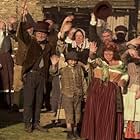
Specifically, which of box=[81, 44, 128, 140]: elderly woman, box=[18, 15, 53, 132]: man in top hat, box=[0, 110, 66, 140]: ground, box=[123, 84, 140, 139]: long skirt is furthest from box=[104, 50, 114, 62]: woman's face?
box=[0, 110, 66, 140]: ground

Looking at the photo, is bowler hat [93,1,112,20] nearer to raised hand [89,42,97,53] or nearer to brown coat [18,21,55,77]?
raised hand [89,42,97,53]

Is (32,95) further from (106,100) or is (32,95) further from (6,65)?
(6,65)

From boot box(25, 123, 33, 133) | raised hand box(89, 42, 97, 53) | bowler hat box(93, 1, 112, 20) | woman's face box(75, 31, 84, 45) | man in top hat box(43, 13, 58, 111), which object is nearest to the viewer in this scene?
raised hand box(89, 42, 97, 53)

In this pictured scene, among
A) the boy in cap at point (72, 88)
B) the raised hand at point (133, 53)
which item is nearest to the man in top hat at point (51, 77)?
the boy in cap at point (72, 88)

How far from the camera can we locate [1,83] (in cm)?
1153

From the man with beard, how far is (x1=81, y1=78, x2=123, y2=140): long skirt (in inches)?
122

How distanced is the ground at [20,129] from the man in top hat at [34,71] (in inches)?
8.3

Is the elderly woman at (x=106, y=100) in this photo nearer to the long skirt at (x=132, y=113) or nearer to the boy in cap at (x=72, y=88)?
the long skirt at (x=132, y=113)

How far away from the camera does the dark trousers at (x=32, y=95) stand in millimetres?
9422

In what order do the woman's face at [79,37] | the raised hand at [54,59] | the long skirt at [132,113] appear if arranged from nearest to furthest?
the long skirt at [132,113], the woman's face at [79,37], the raised hand at [54,59]

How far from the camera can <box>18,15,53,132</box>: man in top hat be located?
30.8 feet

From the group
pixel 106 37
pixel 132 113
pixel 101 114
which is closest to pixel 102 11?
pixel 106 37

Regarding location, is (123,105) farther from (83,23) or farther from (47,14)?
(47,14)

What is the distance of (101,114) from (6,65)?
141 inches
